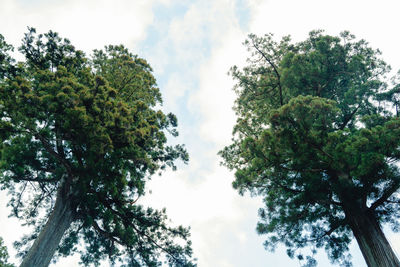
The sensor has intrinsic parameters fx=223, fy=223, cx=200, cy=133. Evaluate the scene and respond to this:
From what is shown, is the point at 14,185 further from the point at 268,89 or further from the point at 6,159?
the point at 268,89

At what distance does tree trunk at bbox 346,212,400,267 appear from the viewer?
4.55 m

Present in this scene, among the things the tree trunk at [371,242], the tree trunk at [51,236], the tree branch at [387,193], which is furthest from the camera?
the tree trunk at [51,236]

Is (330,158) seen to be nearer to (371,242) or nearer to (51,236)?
(371,242)

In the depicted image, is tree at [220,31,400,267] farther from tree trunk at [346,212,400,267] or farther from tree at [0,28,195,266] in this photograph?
tree at [0,28,195,266]

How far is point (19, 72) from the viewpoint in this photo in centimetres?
713

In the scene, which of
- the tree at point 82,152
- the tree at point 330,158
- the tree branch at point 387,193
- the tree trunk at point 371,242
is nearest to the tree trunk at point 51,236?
the tree at point 82,152

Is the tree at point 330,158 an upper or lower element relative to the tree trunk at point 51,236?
upper

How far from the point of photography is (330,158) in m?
4.97

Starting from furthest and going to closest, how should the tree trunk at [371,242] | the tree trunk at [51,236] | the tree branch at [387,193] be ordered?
1. the tree trunk at [51,236]
2. the tree branch at [387,193]
3. the tree trunk at [371,242]

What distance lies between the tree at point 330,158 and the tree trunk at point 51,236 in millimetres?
4757

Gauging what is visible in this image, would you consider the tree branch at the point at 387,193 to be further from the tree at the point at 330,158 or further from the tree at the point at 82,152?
the tree at the point at 82,152

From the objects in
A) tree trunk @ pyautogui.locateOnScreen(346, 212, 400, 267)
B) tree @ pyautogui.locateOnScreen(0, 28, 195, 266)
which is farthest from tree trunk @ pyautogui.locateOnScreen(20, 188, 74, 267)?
tree trunk @ pyautogui.locateOnScreen(346, 212, 400, 267)

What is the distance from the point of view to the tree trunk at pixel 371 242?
4.55 m

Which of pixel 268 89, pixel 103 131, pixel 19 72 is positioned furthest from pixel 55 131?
pixel 268 89
